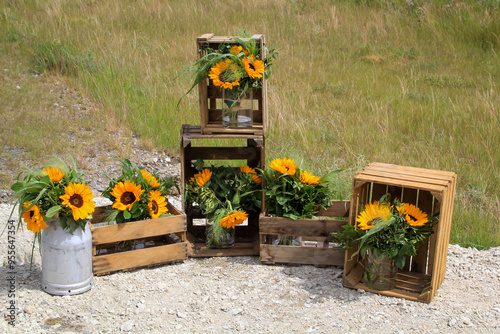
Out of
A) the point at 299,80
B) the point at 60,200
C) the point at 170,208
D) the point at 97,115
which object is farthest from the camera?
the point at 299,80

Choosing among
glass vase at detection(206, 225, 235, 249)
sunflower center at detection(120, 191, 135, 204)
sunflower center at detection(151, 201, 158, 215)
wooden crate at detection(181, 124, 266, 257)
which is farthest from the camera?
glass vase at detection(206, 225, 235, 249)

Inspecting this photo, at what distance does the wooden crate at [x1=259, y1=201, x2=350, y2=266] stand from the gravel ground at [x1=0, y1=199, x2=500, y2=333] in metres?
0.06

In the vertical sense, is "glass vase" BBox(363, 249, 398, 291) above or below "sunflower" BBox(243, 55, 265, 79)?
below

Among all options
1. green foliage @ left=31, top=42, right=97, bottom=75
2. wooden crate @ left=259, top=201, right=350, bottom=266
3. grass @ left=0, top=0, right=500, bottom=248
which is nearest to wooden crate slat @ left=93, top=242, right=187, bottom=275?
wooden crate @ left=259, top=201, right=350, bottom=266

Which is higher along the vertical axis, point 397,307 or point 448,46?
point 448,46

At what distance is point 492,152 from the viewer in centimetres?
561

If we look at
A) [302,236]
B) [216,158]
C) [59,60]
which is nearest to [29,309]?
[216,158]

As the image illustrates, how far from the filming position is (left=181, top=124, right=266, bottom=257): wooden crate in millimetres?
3775

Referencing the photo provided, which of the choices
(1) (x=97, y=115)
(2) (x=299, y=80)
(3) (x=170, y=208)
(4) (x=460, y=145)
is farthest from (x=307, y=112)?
(3) (x=170, y=208)

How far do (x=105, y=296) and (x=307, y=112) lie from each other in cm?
408

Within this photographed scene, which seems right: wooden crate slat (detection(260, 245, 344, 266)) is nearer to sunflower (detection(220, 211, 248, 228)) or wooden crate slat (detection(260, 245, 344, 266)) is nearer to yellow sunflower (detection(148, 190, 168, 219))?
sunflower (detection(220, 211, 248, 228))

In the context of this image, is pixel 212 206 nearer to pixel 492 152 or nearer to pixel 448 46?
pixel 492 152

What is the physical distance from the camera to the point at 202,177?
391 cm

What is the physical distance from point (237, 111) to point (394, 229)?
1.40 m
